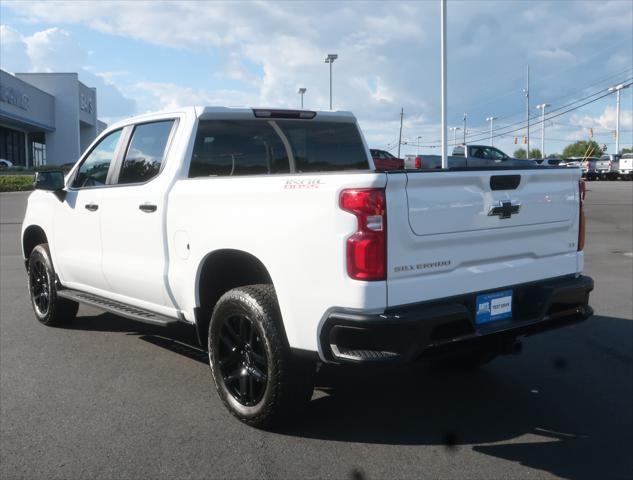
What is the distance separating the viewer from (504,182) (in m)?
3.98

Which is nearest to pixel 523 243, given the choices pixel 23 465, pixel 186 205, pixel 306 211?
pixel 306 211

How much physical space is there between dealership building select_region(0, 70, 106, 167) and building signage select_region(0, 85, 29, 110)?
0.56 ft

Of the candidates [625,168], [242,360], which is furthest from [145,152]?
[625,168]

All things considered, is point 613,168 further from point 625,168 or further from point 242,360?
point 242,360

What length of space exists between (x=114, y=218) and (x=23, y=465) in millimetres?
2217

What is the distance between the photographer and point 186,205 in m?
4.55

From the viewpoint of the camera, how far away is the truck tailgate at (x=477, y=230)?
139 inches

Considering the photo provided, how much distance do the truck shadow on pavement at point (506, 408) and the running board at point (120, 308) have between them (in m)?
0.18

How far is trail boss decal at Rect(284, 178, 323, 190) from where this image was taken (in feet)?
11.8

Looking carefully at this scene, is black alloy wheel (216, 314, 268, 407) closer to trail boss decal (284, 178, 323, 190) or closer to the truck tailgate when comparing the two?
trail boss decal (284, 178, 323, 190)

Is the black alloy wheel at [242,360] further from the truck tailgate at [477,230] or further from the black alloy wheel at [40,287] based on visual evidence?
the black alloy wheel at [40,287]

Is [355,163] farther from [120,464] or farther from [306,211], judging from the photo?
[120,464]

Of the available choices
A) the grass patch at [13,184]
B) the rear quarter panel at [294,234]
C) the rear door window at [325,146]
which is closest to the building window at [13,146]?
the grass patch at [13,184]

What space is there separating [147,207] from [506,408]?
2.90 metres
